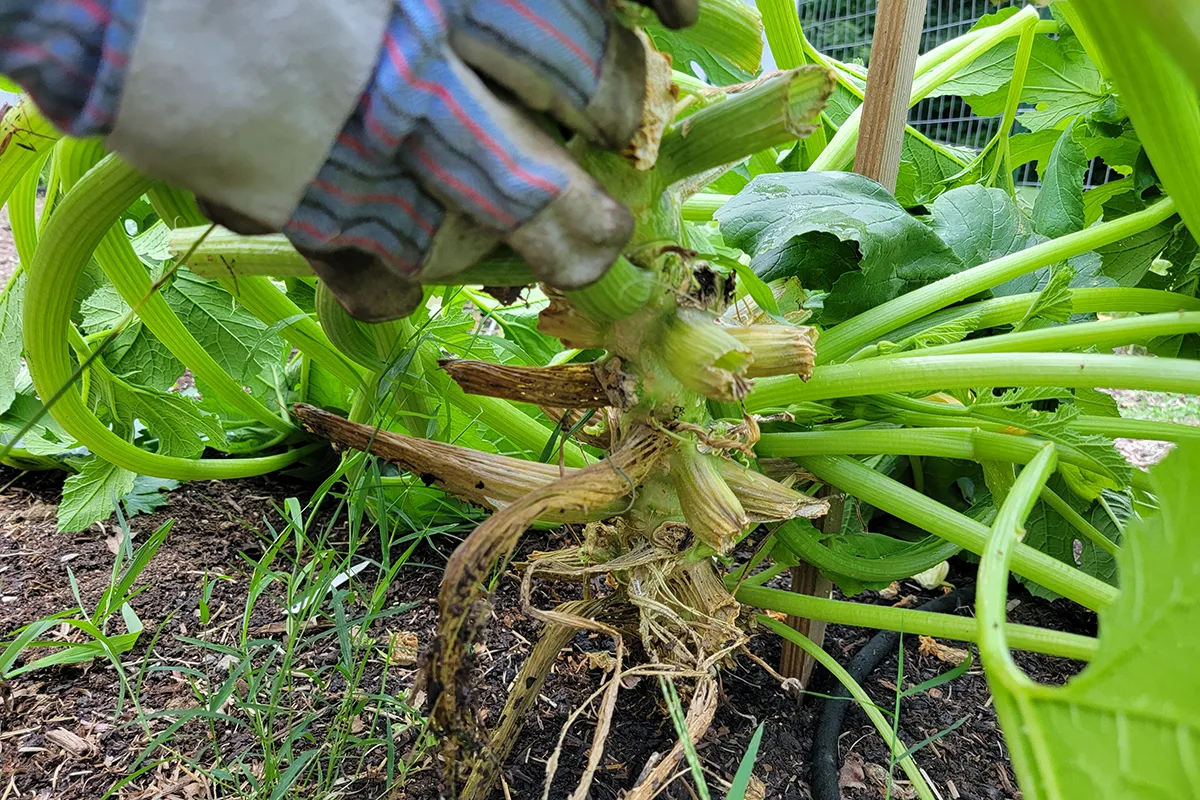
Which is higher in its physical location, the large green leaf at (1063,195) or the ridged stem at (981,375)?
the large green leaf at (1063,195)

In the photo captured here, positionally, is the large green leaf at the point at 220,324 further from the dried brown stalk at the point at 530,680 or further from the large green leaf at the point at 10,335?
the dried brown stalk at the point at 530,680

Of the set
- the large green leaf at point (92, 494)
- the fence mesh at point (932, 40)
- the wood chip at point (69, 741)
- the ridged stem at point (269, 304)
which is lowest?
the wood chip at point (69, 741)

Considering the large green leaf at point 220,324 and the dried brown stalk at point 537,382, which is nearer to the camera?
the dried brown stalk at point 537,382

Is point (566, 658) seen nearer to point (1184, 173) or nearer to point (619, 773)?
point (619, 773)

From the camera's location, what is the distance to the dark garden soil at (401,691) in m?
0.80

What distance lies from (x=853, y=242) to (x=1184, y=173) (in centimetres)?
32

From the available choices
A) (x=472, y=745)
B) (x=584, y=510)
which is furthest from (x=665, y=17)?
(x=472, y=745)

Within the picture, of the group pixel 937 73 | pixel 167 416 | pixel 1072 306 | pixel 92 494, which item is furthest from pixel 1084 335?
pixel 92 494

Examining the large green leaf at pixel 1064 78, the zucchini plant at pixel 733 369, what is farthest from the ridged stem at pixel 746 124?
the large green leaf at pixel 1064 78

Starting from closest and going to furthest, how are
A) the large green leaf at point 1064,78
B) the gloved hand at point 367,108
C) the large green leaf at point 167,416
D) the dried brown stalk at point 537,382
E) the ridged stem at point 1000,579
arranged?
the gloved hand at point 367,108 → the ridged stem at point 1000,579 → the dried brown stalk at point 537,382 → the large green leaf at point 167,416 → the large green leaf at point 1064,78

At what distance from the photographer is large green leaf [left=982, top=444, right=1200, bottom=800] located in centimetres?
43

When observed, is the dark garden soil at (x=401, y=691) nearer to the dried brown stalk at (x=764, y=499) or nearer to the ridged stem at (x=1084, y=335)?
the dried brown stalk at (x=764, y=499)

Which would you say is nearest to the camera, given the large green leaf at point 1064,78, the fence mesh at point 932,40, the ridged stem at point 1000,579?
the ridged stem at point 1000,579

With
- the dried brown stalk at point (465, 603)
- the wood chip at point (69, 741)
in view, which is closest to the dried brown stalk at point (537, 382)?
the dried brown stalk at point (465, 603)
